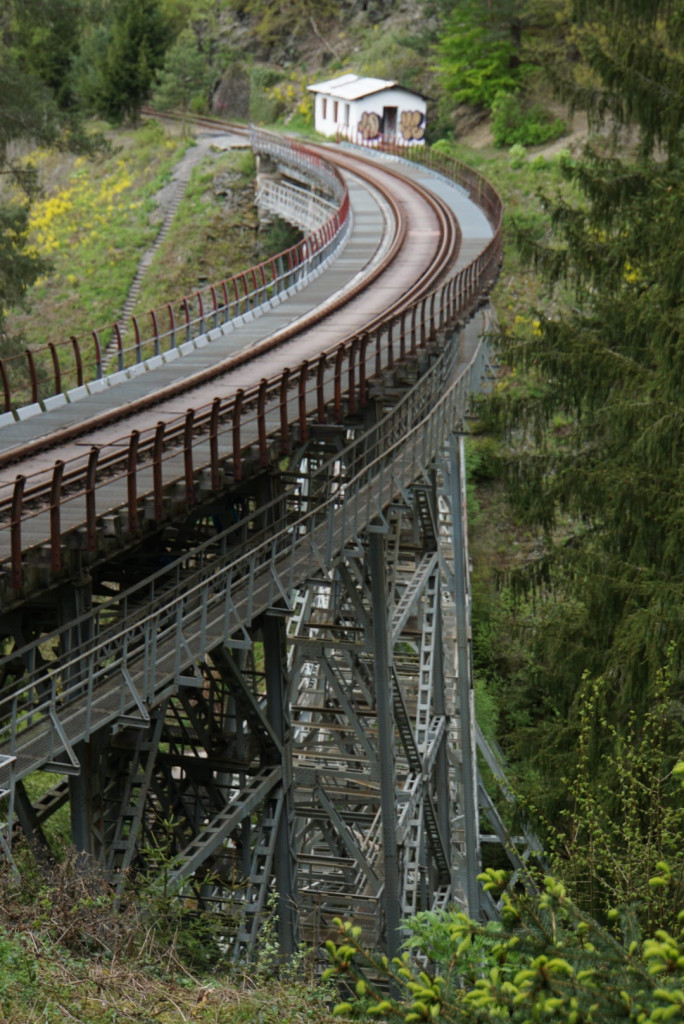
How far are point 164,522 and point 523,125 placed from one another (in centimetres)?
4296

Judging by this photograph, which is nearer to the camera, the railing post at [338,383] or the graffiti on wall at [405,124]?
the railing post at [338,383]

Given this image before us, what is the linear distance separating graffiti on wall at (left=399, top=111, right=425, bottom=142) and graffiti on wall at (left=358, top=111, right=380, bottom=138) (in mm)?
1233

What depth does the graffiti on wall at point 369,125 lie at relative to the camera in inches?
2349

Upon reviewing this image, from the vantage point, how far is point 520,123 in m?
53.4

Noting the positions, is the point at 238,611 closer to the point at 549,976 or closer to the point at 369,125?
the point at 549,976

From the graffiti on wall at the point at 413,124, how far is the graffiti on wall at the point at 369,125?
4.05ft

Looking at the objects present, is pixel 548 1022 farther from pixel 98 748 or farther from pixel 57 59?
pixel 57 59

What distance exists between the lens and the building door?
59.8 meters

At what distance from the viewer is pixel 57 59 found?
65.0 metres

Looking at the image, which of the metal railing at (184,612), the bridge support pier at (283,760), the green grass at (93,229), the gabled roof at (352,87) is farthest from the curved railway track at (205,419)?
the gabled roof at (352,87)

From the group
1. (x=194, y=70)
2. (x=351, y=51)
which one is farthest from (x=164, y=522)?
(x=351, y=51)

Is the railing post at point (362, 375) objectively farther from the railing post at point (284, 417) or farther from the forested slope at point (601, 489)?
the railing post at point (284, 417)

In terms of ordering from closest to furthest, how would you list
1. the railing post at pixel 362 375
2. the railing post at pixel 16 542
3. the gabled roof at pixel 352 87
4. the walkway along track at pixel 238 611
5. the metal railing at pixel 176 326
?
the railing post at pixel 16 542 < the walkway along track at pixel 238 611 < the railing post at pixel 362 375 < the metal railing at pixel 176 326 < the gabled roof at pixel 352 87

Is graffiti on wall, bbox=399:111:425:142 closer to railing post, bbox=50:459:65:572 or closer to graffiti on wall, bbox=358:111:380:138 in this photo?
graffiti on wall, bbox=358:111:380:138
